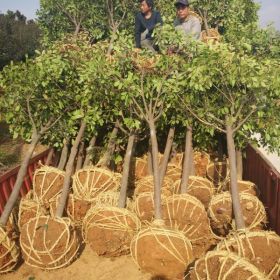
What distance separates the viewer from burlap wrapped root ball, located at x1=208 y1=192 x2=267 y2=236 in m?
7.71

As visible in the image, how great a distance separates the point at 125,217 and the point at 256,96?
3.71 metres

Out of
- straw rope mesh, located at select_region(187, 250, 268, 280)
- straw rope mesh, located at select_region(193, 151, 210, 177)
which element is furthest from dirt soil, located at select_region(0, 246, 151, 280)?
straw rope mesh, located at select_region(193, 151, 210, 177)

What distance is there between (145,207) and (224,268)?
2984 millimetres

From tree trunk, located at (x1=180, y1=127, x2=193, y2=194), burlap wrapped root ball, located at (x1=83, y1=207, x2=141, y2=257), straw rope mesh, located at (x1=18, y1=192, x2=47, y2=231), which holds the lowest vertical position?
burlap wrapped root ball, located at (x1=83, y1=207, x2=141, y2=257)

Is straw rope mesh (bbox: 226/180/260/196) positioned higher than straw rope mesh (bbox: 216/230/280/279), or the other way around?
straw rope mesh (bbox: 226/180/260/196)

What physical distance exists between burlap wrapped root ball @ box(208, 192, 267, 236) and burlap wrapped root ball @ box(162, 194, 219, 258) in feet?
0.76

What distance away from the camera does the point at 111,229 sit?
7500mm

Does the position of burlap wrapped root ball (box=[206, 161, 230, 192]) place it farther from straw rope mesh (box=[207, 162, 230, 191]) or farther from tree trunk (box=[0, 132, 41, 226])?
tree trunk (box=[0, 132, 41, 226])

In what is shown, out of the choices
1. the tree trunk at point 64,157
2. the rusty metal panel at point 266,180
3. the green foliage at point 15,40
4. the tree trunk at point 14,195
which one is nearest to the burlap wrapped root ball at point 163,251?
the rusty metal panel at point 266,180

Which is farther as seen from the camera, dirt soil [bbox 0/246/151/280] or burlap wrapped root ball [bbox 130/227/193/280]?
dirt soil [bbox 0/246/151/280]

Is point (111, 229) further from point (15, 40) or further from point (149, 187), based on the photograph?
point (15, 40)

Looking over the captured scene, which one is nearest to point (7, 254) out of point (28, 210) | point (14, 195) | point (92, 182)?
point (14, 195)

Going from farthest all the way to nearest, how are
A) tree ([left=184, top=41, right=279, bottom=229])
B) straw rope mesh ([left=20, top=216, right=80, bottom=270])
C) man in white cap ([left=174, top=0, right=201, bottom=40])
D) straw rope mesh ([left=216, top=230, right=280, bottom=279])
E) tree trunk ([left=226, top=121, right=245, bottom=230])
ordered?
man in white cap ([left=174, top=0, right=201, bottom=40]) < straw rope mesh ([left=20, top=216, right=80, bottom=270]) < tree trunk ([left=226, top=121, right=245, bottom=230]) < tree ([left=184, top=41, right=279, bottom=229]) < straw rope mesh ([left=216, top=230, right=280, bottom=279])

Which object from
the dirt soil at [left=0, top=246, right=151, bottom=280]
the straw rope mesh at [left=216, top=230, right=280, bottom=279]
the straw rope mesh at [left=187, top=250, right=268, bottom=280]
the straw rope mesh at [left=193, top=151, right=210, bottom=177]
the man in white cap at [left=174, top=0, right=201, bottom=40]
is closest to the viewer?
the straw rope mesh at [left=187, top=250, right=268, bottom=280]
